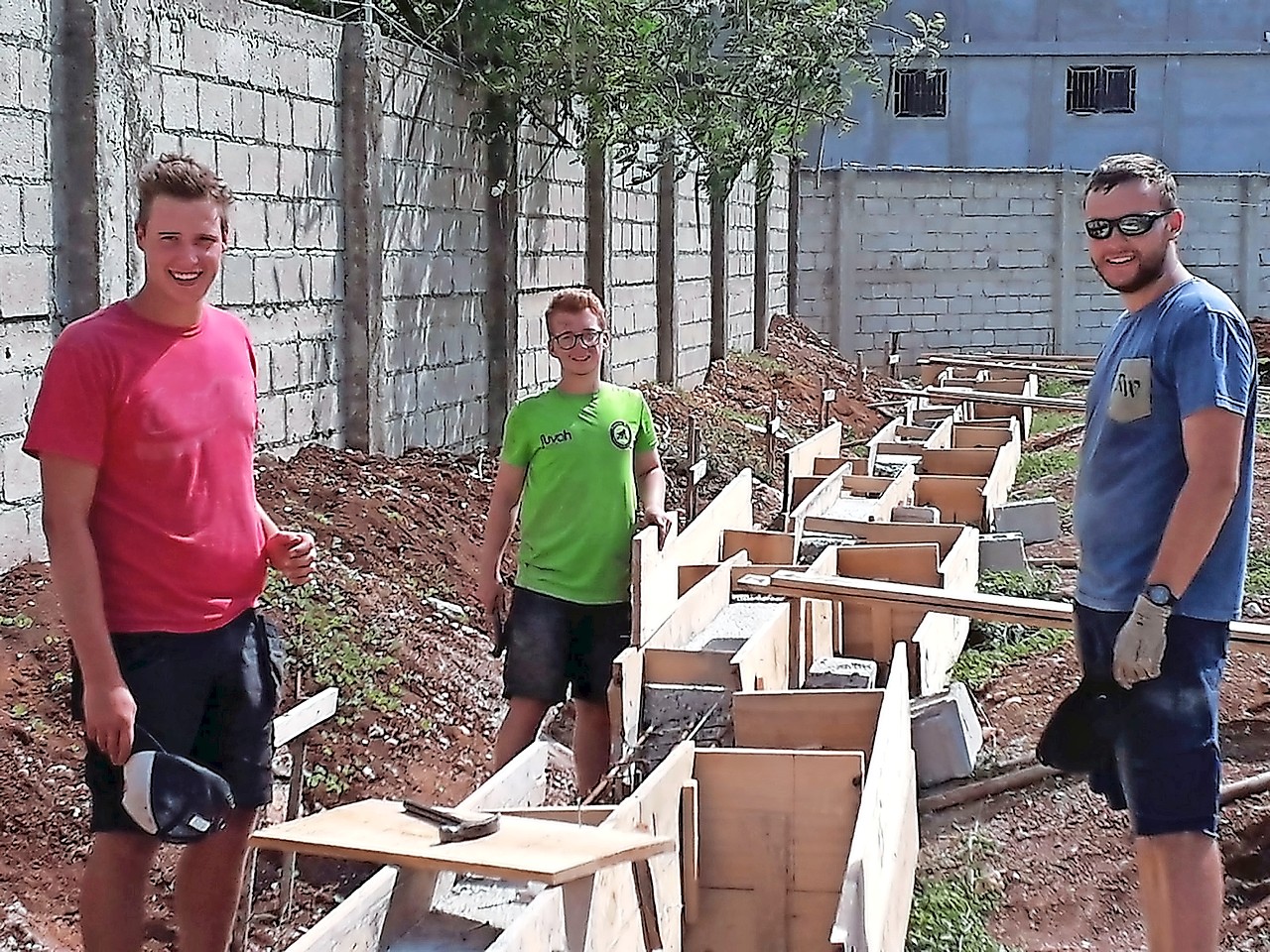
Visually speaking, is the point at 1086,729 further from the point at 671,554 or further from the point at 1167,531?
the point at 671,554

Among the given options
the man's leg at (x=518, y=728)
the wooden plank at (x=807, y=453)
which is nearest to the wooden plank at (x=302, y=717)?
the man's leg at (x=518, y=728)

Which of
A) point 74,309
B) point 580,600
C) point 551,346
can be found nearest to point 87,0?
point 74,309

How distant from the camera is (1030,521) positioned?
8758 mm

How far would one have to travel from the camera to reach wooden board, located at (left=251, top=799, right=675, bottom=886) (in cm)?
290

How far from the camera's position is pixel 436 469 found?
801 centimetres

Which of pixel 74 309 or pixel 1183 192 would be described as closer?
pixel 74 309

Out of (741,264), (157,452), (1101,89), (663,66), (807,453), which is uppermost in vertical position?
(1101,89)

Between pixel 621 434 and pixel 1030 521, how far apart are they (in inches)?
192

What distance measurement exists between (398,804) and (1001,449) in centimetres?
702

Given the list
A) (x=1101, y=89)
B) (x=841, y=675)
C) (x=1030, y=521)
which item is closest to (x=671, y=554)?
(x=841, y=675)

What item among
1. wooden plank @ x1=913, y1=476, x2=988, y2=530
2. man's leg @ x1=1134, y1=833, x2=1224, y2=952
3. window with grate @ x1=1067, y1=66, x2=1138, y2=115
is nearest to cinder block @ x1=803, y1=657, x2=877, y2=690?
man's leg @ x1=1134, y1=833, x2=1224, y2=952

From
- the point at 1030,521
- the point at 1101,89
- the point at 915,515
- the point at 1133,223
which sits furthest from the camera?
the point at 1101,89

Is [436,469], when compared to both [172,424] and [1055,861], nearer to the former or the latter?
[1055,861]

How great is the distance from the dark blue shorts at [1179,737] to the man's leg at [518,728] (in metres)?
1.93
